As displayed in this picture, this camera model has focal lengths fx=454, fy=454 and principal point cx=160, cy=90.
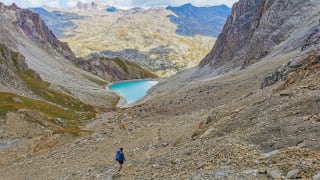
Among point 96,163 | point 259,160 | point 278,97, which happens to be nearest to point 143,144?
point 96,163

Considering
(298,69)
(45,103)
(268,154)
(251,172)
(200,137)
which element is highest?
(298,69)

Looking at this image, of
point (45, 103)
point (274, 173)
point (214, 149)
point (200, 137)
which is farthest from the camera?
point (45, 103)

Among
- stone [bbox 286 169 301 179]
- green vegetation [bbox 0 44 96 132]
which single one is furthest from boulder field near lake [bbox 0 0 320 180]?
green vegetation [bbox 0 44 96 132]

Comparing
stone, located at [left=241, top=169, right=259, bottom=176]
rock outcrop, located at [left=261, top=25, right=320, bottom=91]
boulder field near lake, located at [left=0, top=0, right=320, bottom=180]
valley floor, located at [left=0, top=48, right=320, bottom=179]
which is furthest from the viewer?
rock outcrop, located at [left=261, top=25, right=320, bottom=91]

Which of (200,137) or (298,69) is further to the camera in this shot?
(298,69)

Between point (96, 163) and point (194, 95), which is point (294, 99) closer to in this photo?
point (96, 163)

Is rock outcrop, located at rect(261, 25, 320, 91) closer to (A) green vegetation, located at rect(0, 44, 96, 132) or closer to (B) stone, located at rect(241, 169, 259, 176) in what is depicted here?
(B) stone, located at rect(241, 169, 259, 176)

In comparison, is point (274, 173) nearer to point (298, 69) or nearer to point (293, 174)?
point (293, 174)

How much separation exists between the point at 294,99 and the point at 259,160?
10897 mm

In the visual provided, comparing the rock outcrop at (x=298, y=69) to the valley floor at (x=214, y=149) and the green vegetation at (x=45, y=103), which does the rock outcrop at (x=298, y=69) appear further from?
the green vegetation at (x=45, y=103)

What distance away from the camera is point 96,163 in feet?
142

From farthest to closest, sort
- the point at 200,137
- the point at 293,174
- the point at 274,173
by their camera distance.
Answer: the point at 200,137 → the point at 274,173 → the point at 293,174

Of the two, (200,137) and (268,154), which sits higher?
(268,154)

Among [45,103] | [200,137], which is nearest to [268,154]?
[200,137]
